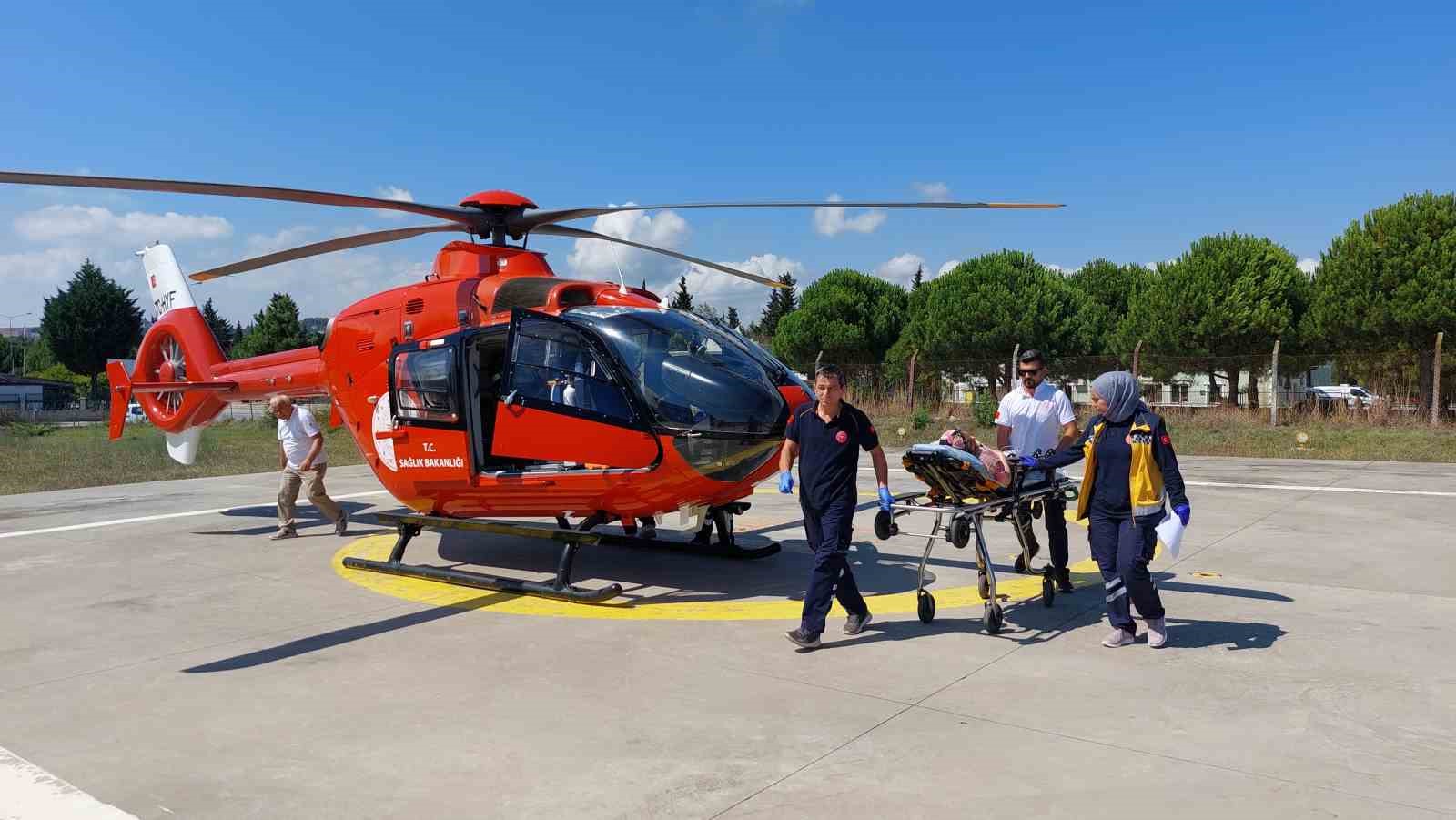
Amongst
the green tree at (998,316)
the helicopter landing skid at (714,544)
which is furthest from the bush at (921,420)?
the helicopter landing skid at (714,544)

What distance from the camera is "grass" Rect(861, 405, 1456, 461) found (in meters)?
19.2

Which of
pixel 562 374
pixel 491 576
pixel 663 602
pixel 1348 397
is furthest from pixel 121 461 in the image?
pixel 1348 397

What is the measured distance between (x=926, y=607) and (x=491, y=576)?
12.1ft

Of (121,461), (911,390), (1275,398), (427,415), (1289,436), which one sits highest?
(911,390)

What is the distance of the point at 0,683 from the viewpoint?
5.58m

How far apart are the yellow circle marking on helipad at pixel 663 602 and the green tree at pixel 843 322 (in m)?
29.9

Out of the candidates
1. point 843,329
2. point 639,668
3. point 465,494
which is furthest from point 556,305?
point 843,329

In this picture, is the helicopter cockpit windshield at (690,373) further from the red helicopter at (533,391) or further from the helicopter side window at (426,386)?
the helicopter side window at (426,386)

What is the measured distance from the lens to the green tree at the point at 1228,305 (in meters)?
24.9

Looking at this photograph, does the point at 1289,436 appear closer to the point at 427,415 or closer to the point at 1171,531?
the point at 1171,531

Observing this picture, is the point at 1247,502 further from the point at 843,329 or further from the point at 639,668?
the point at 843,329

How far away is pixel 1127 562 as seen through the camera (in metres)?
5.88

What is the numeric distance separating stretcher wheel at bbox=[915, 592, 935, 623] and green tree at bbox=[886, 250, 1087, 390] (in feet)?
74.9

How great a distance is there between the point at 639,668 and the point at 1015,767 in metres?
2.34
